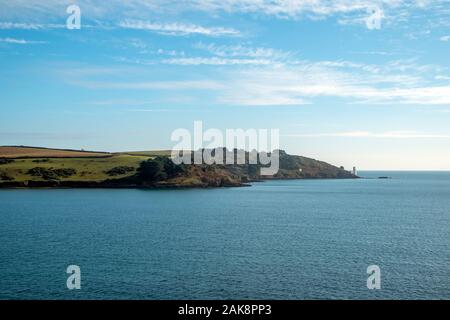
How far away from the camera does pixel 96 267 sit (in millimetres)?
70438

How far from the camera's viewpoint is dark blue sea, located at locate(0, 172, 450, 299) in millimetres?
59406

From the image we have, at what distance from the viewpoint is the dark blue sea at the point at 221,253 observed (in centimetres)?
5941

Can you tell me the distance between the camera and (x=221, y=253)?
81.1 m

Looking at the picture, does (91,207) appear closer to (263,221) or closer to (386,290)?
(263,221)

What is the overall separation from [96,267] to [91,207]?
294 feet

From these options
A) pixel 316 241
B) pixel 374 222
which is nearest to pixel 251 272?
pixel 316 241

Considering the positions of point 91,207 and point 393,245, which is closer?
point 393,245

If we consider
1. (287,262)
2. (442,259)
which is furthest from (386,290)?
(442,259)

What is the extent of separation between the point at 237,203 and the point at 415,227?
240 feet

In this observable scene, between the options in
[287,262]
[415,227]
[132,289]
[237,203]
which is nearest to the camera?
[132,289]

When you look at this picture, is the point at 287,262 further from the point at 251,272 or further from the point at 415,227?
the point at 415,227

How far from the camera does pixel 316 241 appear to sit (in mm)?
93500

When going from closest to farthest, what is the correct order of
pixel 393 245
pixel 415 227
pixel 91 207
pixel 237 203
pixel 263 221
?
pixel 393 245 < pixel 415 227 < pixel 263 221 < pixel 91 207 < pixel 237 203
